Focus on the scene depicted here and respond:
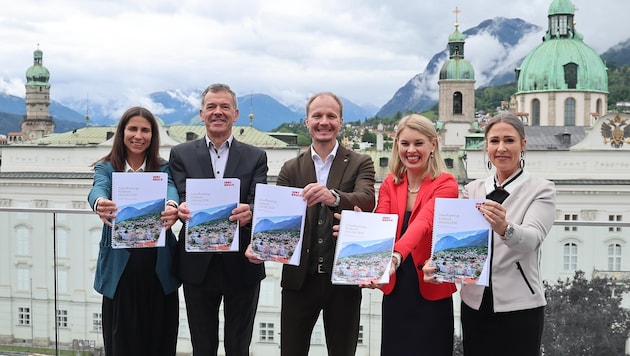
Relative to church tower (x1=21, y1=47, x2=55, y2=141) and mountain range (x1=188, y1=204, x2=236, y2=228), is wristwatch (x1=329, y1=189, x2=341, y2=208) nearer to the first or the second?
mountain range (x1=188, y1=204, x2=236, y2=228)

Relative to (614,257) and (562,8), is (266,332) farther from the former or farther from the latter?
(562,8)

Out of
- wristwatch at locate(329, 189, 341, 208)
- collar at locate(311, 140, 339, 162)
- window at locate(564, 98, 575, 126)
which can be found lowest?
wristwatch at locate(329, 189, 341, 208)

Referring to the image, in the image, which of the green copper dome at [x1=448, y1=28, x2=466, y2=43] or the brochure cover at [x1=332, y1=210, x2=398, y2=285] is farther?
the green copper dome at [x1=448, y1=28, x2=466, y2=43]

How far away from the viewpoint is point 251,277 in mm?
4852

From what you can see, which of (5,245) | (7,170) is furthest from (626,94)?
(5,245)

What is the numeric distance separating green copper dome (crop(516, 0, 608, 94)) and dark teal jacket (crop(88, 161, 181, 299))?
70.0 m

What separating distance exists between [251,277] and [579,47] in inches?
2857

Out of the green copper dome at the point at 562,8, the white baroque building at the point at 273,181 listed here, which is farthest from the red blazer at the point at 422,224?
the green copper dome at the point at 562,8

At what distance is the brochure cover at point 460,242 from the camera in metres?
4.11

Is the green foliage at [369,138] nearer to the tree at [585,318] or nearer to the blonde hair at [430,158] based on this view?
the tree at [585,318]

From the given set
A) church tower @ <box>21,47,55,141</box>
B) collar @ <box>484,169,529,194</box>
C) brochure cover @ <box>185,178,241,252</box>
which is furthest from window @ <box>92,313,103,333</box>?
church tower @ <box>21,47,55,141</box>

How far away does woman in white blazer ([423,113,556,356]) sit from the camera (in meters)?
4.14

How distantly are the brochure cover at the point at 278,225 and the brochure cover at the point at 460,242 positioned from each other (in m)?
0.85

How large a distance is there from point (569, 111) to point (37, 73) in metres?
73.1
